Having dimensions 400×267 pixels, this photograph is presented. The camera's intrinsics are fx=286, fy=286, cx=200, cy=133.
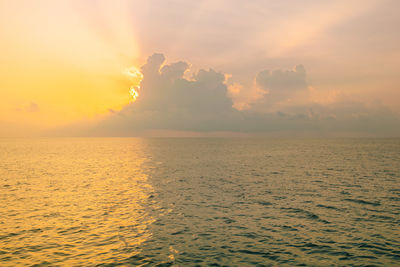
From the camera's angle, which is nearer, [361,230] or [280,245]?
[280,245]

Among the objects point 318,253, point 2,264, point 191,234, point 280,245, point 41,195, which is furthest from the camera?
point 41,195

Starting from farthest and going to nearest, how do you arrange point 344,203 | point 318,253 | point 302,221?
point 344,203 → point 302,221 → point 318,253

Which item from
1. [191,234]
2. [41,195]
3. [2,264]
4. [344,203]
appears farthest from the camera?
[41,195]

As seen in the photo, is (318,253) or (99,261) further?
(318,253)

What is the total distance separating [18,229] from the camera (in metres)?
26.1

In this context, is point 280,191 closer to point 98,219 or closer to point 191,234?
point 191,234

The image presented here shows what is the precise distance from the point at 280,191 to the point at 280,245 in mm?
24253

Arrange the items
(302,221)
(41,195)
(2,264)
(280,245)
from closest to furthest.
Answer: (2,264)
(280,245)
(302,221)
(41,195)

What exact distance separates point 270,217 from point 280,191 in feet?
53.7

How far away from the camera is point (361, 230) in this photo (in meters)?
26.0

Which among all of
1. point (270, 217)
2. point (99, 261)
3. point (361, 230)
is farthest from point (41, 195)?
point (361, 230)

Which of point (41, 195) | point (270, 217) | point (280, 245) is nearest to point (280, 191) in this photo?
point (270, 217)

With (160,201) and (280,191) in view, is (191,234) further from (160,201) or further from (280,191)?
(280,191)

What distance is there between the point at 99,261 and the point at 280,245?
13524mm
